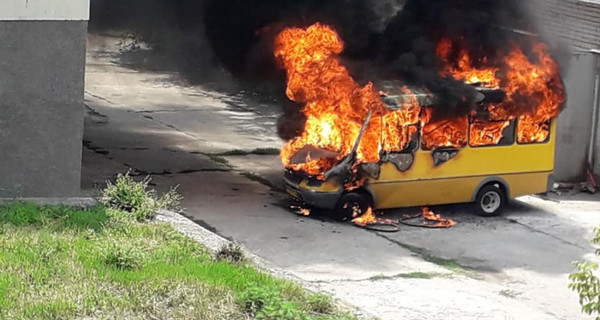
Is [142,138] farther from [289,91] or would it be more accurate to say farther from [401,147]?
[401,147]

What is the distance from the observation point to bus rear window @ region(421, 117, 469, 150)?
49.9ft

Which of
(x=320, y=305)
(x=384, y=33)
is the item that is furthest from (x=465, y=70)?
(x=320, y=305)

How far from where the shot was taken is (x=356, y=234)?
14406mm

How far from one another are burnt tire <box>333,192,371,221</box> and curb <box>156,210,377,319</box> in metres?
2.99

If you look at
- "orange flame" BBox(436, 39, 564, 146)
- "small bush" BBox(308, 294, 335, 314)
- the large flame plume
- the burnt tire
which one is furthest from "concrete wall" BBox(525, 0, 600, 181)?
"small bush" BBox(308, 294, 335, 314)

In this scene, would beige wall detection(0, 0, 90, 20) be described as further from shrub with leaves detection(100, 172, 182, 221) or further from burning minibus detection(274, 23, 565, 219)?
burning minibus detection(274, 23, 565, 219)

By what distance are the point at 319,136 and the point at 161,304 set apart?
711cm

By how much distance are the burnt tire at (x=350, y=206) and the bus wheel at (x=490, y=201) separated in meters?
1.84

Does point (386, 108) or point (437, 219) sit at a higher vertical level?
point (386, 108)

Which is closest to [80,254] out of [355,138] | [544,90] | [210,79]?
[355,138]

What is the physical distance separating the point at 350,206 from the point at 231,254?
4.63m

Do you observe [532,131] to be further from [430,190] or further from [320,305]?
[320,305]

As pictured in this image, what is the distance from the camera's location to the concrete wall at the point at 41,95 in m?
12.4

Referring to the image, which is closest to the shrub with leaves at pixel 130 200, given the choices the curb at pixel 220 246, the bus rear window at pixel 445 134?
the curb at pixel 220 246
